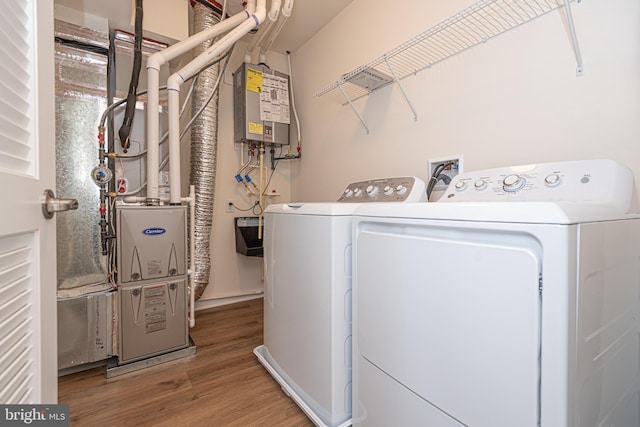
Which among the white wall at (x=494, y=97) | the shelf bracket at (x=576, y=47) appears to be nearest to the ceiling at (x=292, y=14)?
the white wall at (x=494, y=97)

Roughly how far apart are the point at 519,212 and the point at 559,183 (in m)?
0.47

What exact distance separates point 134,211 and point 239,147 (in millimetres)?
1334

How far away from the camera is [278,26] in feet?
7.52

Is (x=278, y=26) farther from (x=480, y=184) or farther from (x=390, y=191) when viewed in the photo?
(x=480, y=184)

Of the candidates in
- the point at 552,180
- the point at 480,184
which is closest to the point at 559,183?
the point at 552,180

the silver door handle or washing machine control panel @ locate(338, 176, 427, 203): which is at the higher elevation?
washing machine control panel @ locate(338, 176, 427, 203)

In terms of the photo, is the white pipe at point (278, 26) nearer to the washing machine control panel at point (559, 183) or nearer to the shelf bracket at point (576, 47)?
the shelf bracket at point (576, 47)

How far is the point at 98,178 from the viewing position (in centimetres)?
179

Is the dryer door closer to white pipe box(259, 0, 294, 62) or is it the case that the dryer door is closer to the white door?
the white door

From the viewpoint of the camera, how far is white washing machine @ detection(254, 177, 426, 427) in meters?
1.15

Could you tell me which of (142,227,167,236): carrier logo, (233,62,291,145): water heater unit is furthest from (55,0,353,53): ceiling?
(142,227,167,236): carrier logo

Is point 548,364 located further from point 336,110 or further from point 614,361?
Answer: point 336,110

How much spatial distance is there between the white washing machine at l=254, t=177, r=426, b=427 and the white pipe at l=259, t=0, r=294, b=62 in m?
1.60

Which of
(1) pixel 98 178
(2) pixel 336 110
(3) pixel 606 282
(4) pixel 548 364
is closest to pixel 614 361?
(3) pixel 606 282
